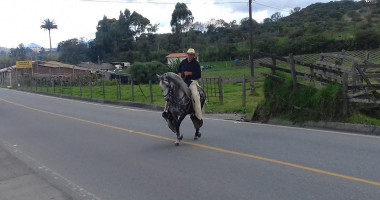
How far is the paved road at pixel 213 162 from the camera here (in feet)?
20.7

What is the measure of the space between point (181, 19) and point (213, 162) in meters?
108

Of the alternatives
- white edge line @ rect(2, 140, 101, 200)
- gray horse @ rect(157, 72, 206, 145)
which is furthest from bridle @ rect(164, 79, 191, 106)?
white edge line @ rect(2, 140, 101, 200)

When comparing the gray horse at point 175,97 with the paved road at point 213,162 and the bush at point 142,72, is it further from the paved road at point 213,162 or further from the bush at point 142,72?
the bush at point 142,72

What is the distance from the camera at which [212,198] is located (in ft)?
19.6

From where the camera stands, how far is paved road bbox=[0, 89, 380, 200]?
630 cm

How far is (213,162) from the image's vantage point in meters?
8.12

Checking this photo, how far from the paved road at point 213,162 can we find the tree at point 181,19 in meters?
99.7

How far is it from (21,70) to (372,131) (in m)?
85.3

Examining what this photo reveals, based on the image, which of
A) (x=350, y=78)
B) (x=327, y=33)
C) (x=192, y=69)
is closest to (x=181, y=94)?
(x=192, y=69)

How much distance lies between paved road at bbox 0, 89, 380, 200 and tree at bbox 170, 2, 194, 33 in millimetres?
99669

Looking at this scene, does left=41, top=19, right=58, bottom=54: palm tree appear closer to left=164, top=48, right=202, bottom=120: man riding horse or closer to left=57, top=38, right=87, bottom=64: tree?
left=57, top=38, right=87, bottom=64: tree

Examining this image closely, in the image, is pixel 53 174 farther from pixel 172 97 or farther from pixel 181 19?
pixel 181 19

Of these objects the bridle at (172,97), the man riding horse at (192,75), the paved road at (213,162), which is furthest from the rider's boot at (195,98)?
the paved road at (213,162)

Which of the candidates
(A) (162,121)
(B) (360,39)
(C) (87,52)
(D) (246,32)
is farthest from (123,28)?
(A) (162,121)
